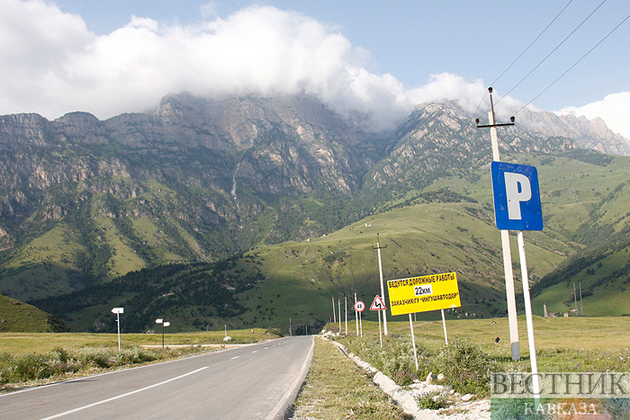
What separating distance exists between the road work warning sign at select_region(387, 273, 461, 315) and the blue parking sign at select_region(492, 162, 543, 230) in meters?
10.2

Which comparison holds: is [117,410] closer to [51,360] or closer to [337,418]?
[337,418]

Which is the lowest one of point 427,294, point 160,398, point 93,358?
point 93,358

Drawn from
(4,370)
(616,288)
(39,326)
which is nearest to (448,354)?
(4,370)

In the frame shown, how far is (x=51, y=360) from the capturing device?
82.3 feet

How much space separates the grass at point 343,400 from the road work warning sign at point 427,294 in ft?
11.1

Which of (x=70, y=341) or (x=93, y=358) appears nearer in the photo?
(x=93, y=358)

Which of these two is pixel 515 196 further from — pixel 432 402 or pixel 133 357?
pixel 133 357

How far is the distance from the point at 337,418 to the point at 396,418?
1494mm

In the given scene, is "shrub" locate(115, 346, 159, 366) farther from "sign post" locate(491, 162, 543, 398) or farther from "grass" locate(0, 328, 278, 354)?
"sign post" locate(491, 162, 543, 398)

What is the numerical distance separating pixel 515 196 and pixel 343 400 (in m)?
8.41

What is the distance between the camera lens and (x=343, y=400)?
13758 mm

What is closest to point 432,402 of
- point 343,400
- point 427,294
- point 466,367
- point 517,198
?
point 466,367

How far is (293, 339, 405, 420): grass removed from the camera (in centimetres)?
1142

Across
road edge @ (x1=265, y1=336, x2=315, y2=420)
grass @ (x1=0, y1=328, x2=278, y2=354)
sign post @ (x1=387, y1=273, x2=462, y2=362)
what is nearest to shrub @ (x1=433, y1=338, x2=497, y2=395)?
sign post @ (x1=387, y1=273, x2=462, y2=362)
